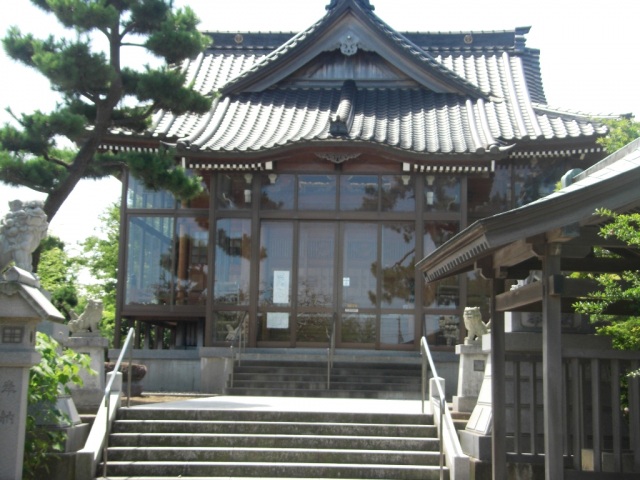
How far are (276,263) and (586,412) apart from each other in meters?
11.4

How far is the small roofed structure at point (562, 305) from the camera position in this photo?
7266mm

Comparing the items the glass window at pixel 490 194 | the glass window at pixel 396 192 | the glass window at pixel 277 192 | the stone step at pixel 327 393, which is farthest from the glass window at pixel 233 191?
Answer: the glass window at pixel 490 194

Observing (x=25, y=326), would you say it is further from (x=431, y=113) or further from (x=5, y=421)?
(x=431, y=113)

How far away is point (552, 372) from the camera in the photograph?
25.1ft

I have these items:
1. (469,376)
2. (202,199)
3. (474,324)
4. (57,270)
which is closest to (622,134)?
(474,324)

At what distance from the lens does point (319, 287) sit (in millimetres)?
19891

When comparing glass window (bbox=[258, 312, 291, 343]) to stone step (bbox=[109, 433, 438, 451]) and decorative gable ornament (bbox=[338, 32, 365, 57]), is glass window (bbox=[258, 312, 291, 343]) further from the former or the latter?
stone step (bbox=[109, 433, 438, 451])

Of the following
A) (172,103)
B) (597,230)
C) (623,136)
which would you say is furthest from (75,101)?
(597,230)

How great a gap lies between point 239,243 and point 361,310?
3101 mm

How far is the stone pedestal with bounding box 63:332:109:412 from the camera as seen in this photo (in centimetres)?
1170

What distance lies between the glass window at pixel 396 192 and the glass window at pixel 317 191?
114 cm

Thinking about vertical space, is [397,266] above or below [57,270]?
below

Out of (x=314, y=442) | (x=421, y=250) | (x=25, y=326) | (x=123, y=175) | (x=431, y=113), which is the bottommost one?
(x=314, y=442)

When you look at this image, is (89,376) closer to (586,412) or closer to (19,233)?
(19,233)
